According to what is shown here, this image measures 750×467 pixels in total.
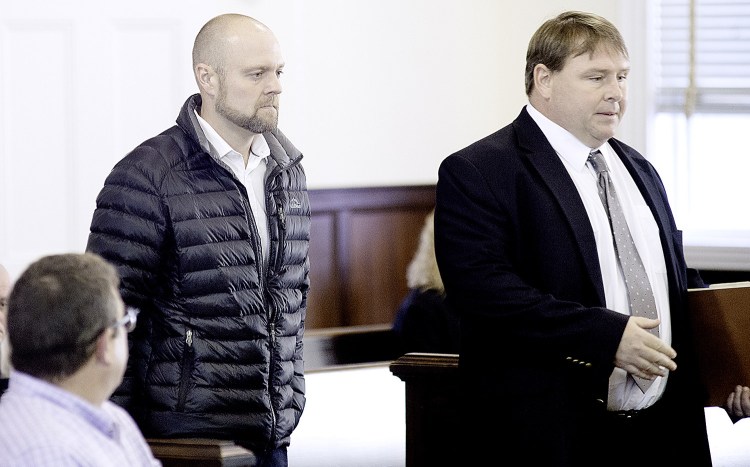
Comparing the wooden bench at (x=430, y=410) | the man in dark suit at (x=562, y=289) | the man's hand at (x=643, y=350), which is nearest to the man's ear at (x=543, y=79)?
the man in dark suit at (x=562, y=289)

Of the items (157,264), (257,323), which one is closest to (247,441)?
(257,323)

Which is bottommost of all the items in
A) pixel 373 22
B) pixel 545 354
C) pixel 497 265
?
pixel 545 354

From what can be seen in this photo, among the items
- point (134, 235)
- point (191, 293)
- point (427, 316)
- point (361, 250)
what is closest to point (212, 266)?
point (191, 293)

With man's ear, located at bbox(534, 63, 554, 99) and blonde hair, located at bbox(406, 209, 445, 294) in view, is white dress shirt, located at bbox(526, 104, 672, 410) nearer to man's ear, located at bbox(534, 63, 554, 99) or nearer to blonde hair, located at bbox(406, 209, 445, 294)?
man's ear, located at bbox(534, 63, 554, 99)

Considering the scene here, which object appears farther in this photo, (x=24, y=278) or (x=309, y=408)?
(x=309, y=408)

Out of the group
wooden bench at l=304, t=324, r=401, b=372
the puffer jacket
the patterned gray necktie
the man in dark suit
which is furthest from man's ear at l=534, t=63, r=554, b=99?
wooden bench at l=304, t=324, r=401, b=372

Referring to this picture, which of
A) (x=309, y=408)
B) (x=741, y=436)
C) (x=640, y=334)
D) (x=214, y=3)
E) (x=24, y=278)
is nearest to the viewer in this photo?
(x=24, y=278)

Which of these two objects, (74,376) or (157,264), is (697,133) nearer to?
(157,264)

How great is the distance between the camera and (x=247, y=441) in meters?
2.60

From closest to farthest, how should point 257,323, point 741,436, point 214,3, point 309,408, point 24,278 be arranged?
point 24,278, point 257,323, point 741,436, point 309,408, point 214,3

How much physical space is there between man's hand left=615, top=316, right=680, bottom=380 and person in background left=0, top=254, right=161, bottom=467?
3.63 ft

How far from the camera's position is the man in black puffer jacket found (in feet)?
8.32

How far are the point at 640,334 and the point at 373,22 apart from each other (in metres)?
3.42

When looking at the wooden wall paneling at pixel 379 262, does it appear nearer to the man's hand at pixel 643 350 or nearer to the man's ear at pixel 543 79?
the man's ear at pixel 543 79
